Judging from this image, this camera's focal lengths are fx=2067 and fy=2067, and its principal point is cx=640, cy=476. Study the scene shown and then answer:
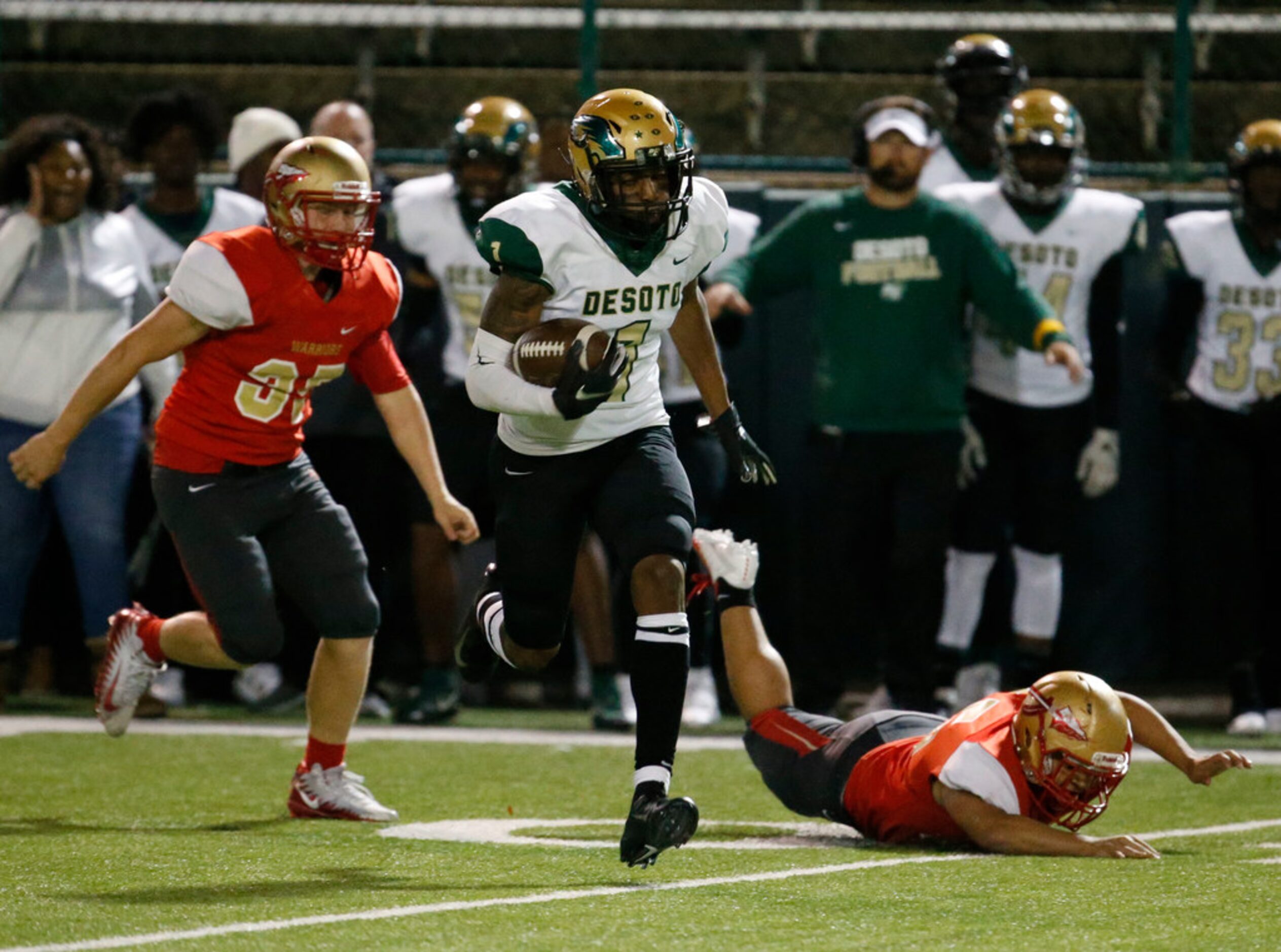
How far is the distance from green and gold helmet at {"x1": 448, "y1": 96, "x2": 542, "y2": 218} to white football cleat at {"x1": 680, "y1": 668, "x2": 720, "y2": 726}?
1.78m

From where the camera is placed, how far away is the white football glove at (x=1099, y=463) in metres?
7.21

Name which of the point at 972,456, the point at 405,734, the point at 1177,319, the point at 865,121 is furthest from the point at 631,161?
the point at 1177,319

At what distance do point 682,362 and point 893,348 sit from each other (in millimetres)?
740

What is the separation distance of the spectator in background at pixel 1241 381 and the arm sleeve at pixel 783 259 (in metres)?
1.36

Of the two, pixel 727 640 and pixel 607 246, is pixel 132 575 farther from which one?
pixel 607 246

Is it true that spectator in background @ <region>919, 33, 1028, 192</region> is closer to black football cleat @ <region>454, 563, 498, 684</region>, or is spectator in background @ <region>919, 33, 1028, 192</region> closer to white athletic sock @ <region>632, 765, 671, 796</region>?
black football cleat @ <region>454, 563, 498, 684</region>

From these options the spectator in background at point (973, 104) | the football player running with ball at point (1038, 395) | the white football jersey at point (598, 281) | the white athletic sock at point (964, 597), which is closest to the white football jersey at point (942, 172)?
the spectator in background at point (973, 104)

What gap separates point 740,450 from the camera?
15.5ft

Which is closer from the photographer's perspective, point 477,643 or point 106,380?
point 106,380

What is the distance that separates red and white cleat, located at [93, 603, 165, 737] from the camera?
5.35m

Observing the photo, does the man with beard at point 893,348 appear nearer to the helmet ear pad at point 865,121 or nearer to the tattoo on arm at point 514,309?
the helmet ear pad at point 865,121

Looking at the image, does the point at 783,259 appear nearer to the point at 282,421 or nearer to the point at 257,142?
the point at 257,142

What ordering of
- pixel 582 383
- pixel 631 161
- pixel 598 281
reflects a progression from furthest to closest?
pixel 598 281 → pixel 631 161 → pixel 582 383

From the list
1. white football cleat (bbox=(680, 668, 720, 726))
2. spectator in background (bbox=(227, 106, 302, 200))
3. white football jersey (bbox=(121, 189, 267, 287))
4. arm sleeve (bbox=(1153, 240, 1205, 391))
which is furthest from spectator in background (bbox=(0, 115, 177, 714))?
arm sleeve (bbox=(1153, 240, 1205, 391))
